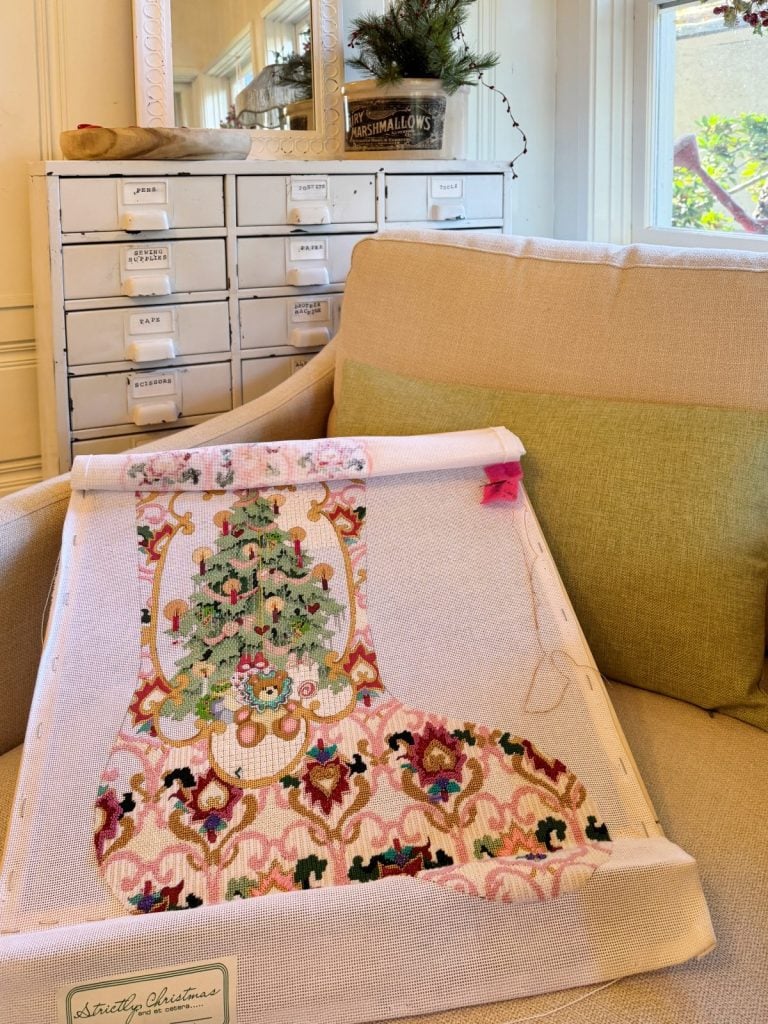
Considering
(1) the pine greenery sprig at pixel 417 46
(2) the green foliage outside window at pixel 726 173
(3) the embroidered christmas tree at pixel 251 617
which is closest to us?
(3) the embroidered christmas tree at pixel 251 617

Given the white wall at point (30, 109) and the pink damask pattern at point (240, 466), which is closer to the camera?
the pink damask pattern at point (240, 466)

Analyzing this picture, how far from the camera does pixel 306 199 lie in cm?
175

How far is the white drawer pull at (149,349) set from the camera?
5.29 ft

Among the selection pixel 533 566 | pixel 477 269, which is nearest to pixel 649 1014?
pixel 533 566

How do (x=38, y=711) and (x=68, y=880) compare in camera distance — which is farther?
(x=38, y=711)

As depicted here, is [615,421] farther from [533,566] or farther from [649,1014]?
[649,1014]

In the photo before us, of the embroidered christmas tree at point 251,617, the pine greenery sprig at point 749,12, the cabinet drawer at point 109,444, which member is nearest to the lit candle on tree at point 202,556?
the embroidered christmas tree at point 251,617

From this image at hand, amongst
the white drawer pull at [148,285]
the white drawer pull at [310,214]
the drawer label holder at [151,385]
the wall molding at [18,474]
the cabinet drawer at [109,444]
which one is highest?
the white drawer pull at [310,214]

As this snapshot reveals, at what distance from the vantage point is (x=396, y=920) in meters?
0.81

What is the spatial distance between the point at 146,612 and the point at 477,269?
0.64 meters

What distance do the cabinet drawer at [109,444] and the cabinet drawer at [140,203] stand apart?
33 centimetres

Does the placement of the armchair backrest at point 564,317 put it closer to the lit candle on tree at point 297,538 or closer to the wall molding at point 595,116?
the lit candle on tree at point 297,538

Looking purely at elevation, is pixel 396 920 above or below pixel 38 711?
below

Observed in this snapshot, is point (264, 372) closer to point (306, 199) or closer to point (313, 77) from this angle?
point (306, 199)
